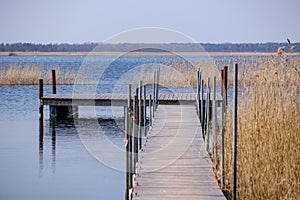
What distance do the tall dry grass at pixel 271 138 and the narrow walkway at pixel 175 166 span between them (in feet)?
1.18

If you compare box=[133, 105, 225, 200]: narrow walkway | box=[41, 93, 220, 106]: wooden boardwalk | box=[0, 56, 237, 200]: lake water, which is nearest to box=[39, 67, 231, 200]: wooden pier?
box=[133, 105, 225, 200]: narrow walkway

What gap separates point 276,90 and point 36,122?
9031 millimetres

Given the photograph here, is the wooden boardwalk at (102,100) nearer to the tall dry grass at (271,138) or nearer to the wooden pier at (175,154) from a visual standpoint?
the wooden pier at (175,154)

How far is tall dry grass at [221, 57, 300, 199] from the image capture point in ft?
18.7

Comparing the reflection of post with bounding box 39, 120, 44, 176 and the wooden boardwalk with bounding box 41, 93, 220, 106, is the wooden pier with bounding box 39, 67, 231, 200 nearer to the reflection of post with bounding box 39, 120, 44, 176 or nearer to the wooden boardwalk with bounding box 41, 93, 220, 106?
the wooden boardwalk with bounding box 41, 93, 220, 106

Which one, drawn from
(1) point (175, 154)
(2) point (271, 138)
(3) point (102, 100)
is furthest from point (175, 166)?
(3) point (102, 100)

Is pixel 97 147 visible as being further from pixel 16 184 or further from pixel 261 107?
pixel 261 107

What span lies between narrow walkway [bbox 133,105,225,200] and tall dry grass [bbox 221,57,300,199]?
1.18ft

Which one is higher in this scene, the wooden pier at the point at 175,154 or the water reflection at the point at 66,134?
the wooden pier at the point at 175,154

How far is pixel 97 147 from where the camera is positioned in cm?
1134

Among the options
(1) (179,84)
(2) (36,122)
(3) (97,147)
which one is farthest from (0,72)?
(3) (97,147)

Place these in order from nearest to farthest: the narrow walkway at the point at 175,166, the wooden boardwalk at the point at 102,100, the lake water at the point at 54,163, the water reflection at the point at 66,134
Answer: the narrow walkway at the point at 175,166, the lake water at the point at 54,163, the water reflection at the point at 66,134, the wooden boardwalk at the point at 102,100

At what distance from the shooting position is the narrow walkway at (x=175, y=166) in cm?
550

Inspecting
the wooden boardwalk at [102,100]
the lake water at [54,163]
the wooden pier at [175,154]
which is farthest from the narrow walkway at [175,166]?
the wooden boardwalk at [102,100]
